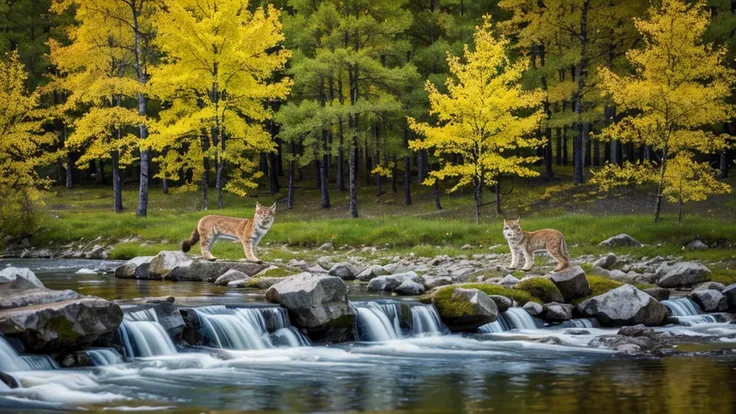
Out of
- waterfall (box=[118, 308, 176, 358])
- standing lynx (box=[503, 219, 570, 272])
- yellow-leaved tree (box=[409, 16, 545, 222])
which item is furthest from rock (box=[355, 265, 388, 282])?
yellow-leaved tree (box=[409, 16, 545, 222])

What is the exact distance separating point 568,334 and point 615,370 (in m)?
3.23

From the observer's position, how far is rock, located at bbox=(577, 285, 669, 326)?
15.2 metres

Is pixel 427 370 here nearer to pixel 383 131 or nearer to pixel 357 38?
pixel 357 38

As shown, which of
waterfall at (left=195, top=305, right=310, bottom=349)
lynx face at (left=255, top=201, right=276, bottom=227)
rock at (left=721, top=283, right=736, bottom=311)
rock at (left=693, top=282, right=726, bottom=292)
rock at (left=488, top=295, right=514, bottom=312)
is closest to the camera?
waterfall at (left=195, top=305, right=310, bottom=349)

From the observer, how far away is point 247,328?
13.4 m

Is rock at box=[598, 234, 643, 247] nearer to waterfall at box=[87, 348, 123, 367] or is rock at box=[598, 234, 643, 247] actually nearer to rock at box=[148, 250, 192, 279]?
rock at box=[148, 250, 192, 279]

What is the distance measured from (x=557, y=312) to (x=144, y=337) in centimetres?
794

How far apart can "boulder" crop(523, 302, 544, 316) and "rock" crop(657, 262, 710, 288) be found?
480 cm

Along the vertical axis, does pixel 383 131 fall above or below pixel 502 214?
above

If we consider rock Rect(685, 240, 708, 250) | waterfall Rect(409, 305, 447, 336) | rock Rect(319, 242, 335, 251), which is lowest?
waterfall Rect(409, 305, 447, 336)

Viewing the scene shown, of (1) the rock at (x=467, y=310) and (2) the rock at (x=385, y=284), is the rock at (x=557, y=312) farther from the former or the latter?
(2) the rock at (x=385, y=284)

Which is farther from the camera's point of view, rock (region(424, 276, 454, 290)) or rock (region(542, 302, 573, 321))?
rock (region(424, 276, 454, 290))

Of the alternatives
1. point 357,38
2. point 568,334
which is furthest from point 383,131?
point 568,334

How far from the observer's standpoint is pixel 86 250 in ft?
94.8
